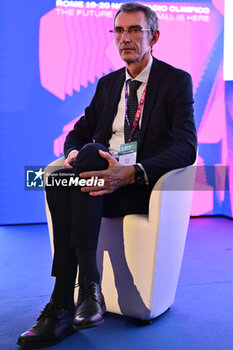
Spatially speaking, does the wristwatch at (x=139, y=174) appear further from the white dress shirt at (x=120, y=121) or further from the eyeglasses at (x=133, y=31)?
the eyeglasses at (x=133, y=31)

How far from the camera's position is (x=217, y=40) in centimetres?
486

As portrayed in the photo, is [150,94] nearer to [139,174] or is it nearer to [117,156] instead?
[117,156]

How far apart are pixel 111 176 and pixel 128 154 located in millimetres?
256

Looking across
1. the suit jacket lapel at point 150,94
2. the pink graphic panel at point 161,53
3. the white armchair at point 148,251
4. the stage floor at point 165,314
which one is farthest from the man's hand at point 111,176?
the pink graphic panel at point 161,53

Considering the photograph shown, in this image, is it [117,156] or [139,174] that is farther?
[117,156]

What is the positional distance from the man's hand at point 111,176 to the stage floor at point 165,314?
58cm

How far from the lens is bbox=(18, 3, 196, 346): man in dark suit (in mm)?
1775

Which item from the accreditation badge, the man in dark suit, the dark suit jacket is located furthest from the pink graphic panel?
the accreditation badge

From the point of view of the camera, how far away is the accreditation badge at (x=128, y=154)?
2.10 meters

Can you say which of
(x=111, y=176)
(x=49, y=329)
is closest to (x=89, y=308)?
(x=49, y=329)

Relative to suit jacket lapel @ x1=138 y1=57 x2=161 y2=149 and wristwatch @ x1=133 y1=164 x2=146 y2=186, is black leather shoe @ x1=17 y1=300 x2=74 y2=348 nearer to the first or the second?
wristwatch @ x1=133 y1=164 x2=146 y2=186

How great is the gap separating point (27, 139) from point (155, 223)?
2880 mm

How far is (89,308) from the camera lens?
1691mm

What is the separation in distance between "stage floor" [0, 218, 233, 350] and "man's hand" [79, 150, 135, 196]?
1.89 feet
